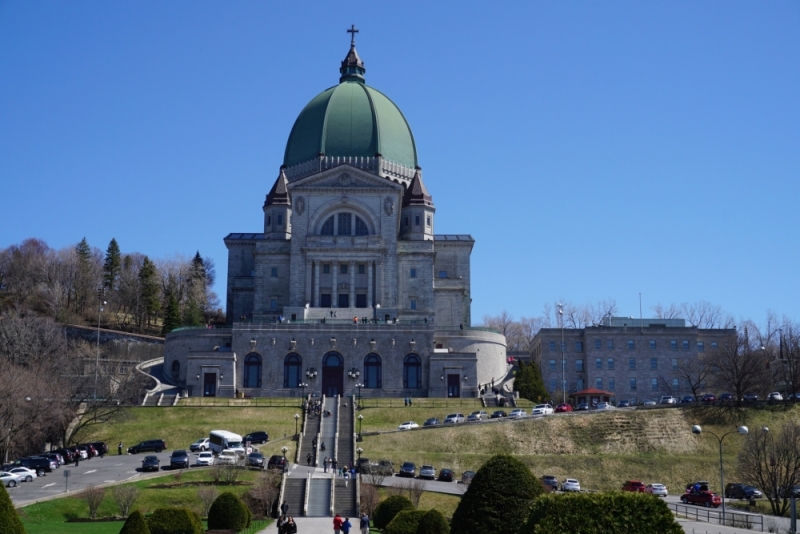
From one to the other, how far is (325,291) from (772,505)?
1887 inches

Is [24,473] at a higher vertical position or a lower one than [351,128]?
lower

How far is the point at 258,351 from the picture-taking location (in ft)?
288

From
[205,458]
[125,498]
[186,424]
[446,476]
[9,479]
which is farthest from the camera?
[186,424]

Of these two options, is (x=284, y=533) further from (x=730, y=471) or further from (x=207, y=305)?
(x=207, y=305)

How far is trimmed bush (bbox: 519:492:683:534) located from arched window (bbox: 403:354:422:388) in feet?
204

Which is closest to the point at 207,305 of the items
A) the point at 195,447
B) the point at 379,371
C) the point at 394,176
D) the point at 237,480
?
the point at 394,176

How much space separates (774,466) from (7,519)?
45.8 metres

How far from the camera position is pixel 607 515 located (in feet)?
82.8

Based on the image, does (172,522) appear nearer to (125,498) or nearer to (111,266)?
(125,498)

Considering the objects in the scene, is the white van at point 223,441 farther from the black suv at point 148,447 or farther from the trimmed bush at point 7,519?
the trimmed bush at point 7,519

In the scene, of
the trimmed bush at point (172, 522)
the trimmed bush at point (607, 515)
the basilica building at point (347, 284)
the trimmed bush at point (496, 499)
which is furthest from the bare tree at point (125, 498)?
the basilica building at point (347, 284)

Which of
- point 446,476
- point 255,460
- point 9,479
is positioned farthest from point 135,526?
point 446,476

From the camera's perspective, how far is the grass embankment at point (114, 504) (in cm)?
4325

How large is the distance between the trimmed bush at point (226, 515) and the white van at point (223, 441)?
19840 mm
